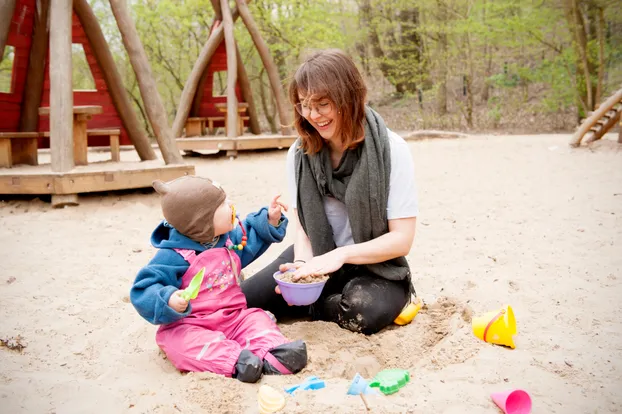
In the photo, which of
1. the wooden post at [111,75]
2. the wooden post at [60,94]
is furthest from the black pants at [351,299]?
the wooden post at [111,75]

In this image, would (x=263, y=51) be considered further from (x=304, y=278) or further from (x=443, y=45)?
(x=304, y=278)

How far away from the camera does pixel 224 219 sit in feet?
7.33

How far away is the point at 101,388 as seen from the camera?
2.00m

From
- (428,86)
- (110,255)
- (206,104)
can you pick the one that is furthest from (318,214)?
(428,86)

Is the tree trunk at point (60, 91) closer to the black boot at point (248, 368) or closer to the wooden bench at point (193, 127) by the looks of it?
the black boot at point (248, 368)

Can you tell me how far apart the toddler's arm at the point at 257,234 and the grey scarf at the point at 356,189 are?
0.15 meters

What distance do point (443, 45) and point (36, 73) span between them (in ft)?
35.9

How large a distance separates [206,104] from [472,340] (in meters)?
8.60

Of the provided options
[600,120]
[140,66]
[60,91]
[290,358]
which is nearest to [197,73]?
[140,66]

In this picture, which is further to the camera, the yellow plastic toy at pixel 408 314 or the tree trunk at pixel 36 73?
the tree trunk at pixel 36 73

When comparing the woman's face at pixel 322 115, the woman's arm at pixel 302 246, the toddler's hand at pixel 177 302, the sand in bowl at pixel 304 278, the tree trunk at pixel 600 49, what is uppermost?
the tree trunk at pixel 600 49

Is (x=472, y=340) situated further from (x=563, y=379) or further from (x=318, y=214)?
(x=318, y=214)

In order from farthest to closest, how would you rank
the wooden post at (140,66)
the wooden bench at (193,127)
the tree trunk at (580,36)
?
the tree trunk at (580,36)
the wooden bench at (193,127)
the wooden post at (140,66)

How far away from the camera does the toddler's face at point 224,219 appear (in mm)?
2219
